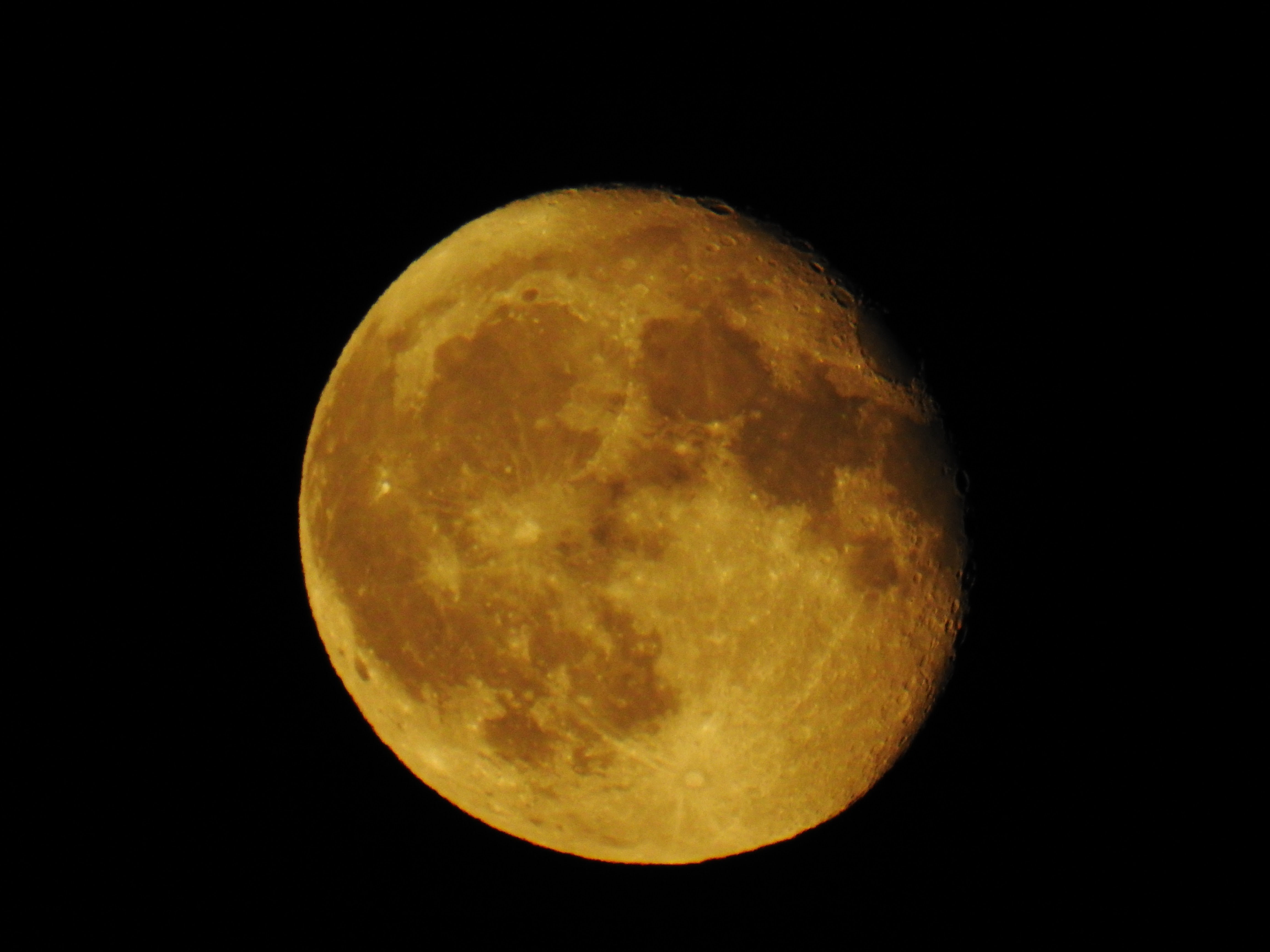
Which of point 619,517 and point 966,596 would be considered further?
point 966,596

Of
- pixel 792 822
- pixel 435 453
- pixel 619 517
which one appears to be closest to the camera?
pixel 619 517

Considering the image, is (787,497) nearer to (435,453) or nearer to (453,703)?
(435,453)

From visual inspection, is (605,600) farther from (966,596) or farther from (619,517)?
(966,596)

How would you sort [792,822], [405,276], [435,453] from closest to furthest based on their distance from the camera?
1. [435,453]
2. [792,822]
3. [405,276]

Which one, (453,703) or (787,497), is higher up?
(787,497)

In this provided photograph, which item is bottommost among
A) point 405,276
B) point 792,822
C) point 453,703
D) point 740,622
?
point 453,703

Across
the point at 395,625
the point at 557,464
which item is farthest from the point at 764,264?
the point at 395,625
